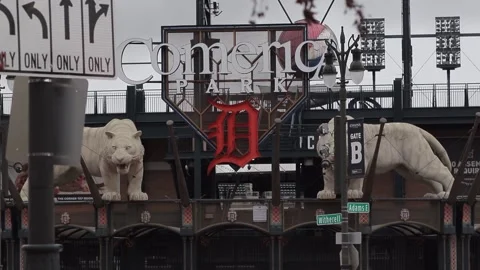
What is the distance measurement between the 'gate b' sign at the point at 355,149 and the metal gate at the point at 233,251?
41.5 ft

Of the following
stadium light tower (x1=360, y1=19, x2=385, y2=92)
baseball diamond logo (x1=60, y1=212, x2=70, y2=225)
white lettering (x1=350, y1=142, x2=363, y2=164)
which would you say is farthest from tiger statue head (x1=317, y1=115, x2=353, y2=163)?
stadium light tower (x1=360, y1=19, x2=385, y2=92)

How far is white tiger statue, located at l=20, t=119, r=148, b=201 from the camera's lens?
4325cm

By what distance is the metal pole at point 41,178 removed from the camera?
6512mm

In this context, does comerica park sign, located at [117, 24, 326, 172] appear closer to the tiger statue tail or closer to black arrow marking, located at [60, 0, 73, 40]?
the tiger statue tail

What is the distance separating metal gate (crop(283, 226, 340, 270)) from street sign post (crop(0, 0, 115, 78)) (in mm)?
41344

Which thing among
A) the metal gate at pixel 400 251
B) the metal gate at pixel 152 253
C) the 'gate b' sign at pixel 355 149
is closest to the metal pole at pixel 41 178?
the 'gate b' sign at pixel 355 149

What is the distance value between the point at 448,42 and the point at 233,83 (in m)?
16.1

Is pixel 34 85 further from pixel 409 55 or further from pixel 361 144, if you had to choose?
pixel 409 55

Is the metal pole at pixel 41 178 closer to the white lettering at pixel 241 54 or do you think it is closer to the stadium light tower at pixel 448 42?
the white lettering at pixel 241 54

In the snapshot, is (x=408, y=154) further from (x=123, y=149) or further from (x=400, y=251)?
(x=123, y=149)

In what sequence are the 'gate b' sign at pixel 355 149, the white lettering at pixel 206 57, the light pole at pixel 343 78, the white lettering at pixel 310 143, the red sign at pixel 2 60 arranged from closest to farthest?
the red sign at pixel 2 60 → the light pole at pixel 343 78 → the 'gate b' sign at pixel 355 149 → the white lettering at pixel 206 57 → the white lettering at pixel 310 143

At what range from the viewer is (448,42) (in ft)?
194

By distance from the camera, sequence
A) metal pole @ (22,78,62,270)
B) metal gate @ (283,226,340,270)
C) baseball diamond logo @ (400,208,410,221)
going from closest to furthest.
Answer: metal pole @ (22,78,62,270)
baseball diamond logo @ (400,208,410,221)
metal gate @ (283,226,340,270)

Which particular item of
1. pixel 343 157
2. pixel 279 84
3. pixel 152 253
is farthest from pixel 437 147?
pixel 343 157
